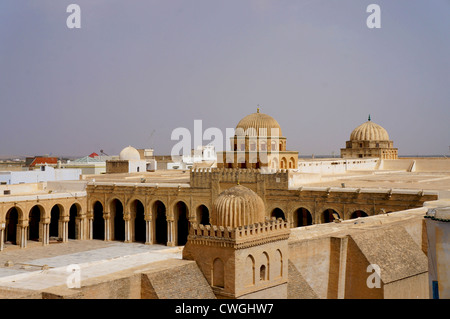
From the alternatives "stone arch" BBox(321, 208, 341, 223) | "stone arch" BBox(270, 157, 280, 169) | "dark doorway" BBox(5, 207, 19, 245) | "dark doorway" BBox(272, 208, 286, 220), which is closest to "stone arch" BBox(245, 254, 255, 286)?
"stone arch" BBox(321, 208, 341, 223)

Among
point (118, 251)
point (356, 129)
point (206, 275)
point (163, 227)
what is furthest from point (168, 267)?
point (356, 129)

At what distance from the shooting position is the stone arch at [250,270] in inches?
704

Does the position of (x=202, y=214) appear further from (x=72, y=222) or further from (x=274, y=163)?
(x=72, y=222)

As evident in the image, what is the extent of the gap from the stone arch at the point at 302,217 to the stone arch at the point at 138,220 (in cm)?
1219

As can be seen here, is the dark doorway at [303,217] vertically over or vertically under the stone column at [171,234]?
over

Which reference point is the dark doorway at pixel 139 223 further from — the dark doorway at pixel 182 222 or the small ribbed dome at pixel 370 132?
the small ribbed dome at pixel 370 132

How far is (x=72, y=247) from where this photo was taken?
3966 centimetres

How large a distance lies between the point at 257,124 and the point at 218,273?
25.6 metres

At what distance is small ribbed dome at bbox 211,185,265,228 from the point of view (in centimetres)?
1855

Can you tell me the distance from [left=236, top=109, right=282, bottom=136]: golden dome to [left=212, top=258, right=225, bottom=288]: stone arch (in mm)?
24878

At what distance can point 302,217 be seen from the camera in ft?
127

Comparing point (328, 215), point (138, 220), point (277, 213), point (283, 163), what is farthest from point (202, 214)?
point (328, 215)

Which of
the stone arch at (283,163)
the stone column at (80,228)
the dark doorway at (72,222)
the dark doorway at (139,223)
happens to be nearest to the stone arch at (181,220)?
the dark doorway at (139,223)
